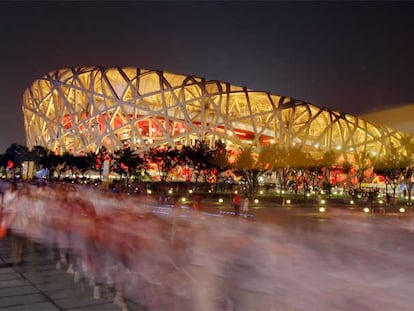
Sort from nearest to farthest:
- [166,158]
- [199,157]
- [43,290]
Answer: [43,290] < [199,157] < [166,158]

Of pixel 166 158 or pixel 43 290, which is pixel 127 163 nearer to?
pixel 166 158

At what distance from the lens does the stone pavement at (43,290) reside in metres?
6.10

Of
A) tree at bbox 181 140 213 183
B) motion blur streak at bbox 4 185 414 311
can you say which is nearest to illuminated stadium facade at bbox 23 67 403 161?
tree at bbox 181 140 213 183

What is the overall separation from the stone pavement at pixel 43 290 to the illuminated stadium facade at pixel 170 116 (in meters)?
58.5

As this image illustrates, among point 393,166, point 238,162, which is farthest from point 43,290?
point 393,166

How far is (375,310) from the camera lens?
22.3 ft

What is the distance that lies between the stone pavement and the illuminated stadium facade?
5850 centimetres

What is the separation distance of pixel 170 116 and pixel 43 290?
216 ft

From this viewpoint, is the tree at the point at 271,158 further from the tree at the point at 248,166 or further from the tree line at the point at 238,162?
the tree at the point at 248,166

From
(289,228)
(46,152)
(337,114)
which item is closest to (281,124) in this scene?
(337,114)

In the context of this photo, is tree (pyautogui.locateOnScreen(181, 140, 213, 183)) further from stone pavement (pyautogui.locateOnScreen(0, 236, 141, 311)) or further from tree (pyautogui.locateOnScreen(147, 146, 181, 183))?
stone pavement (pyautogui.locateOnScreen(0, 236, 141, 311))

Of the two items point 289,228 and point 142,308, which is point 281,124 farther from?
point 142,308

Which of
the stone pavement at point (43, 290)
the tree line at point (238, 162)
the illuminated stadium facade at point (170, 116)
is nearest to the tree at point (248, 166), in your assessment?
the tree line at point (238, 162)

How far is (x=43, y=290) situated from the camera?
269 inches
